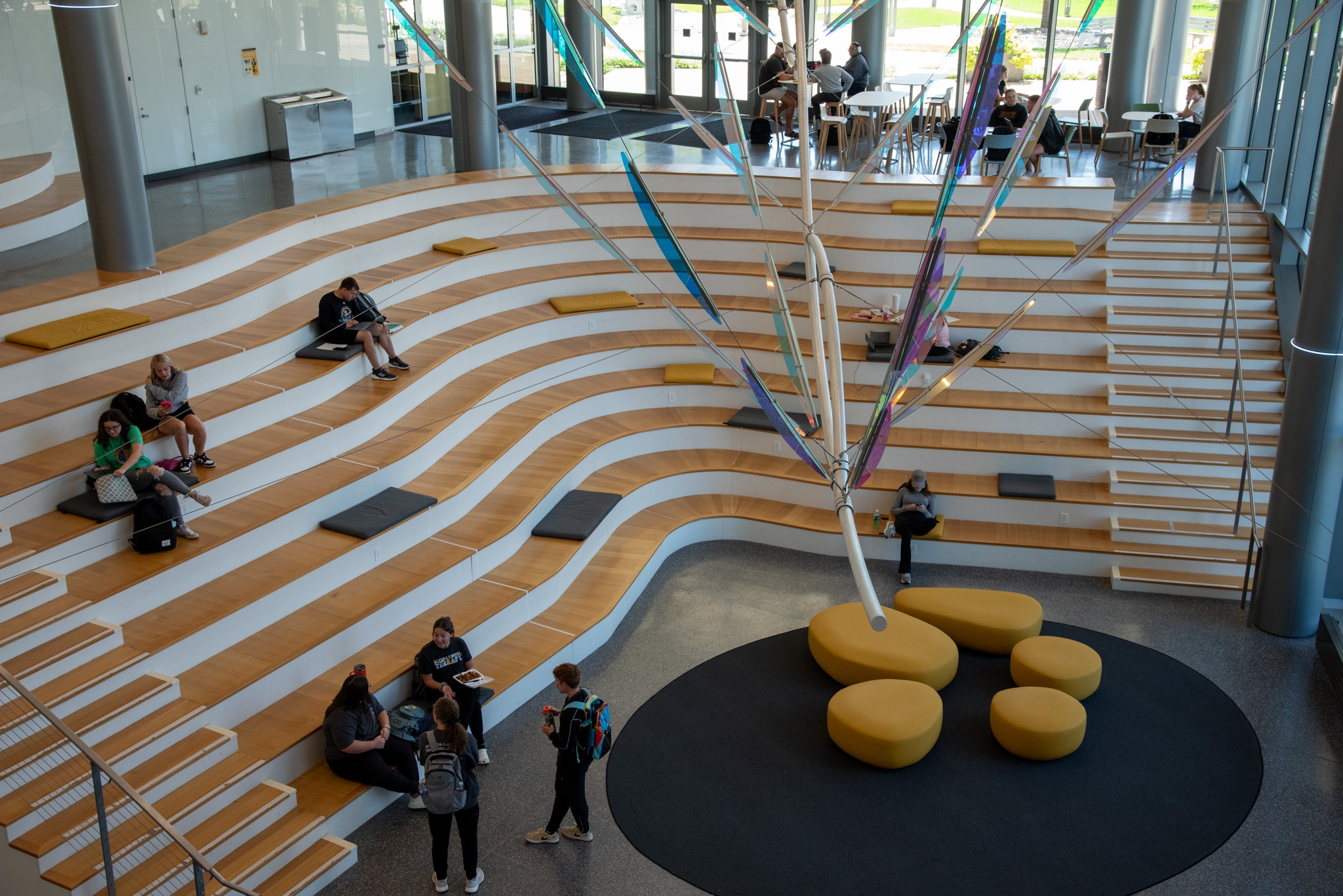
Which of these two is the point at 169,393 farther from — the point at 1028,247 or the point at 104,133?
the point at 1028,247

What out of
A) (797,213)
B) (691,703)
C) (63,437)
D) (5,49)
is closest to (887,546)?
(691,703)

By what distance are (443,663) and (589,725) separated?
1237 mm

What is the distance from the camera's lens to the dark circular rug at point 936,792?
5.77m

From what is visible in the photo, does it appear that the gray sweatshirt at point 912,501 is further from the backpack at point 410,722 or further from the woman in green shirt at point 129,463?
the woman in green shirt at point 129,463

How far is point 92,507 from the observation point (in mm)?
6504

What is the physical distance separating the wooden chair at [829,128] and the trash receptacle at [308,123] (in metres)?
5.94

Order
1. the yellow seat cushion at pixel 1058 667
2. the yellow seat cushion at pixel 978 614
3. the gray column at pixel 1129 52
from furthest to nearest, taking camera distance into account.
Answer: the gray column at pixel 1129 52 → the yellow seat cushion at pixel 978 614 → the yellow seat cushion at pixel 1058 667

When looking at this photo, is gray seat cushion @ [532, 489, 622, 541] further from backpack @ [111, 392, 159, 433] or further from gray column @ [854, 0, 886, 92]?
gray column @ [854, 0, 886, 92]

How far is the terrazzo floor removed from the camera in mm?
5766

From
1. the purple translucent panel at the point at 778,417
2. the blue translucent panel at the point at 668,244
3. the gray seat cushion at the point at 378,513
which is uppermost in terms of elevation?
the blue translucent panel at the point at 668,244

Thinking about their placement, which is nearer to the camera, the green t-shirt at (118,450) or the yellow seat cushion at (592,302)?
the green t-shirt at (118,450)

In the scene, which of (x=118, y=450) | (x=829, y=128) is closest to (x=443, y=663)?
(x=118, y=450)

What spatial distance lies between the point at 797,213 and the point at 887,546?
152 inches

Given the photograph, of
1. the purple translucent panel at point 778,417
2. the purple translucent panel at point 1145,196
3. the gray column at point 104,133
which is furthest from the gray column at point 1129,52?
the gray column at point 104,133
